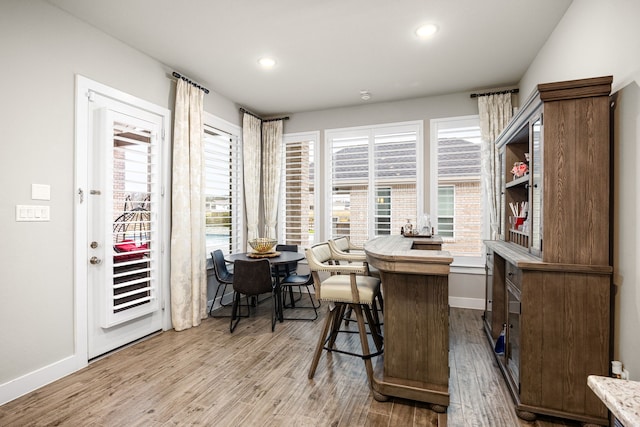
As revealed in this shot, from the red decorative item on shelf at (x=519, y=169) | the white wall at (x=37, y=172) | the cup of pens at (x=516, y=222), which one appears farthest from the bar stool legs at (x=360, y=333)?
the white wall at (x=37, y=172)

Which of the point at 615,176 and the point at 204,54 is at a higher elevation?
the point at 204,54

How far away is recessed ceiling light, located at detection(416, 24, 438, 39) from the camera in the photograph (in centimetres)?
266

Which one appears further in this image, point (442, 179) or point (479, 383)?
point (442, 179)

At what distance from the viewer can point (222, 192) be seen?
171 inches

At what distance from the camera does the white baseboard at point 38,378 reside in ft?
6.91

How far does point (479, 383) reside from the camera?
7.60 ft

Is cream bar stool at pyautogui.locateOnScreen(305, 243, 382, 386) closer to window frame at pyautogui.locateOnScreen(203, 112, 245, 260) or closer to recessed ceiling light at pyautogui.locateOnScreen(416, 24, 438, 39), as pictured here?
recessed ceiling light at pyautogui.locateOnScreen(416, 24, 438, 39)

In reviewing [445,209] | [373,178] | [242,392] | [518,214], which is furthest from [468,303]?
[242,392]

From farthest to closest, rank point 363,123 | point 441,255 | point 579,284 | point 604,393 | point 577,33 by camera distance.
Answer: point 363,123 → point 577,33 → point 441,255 → point 579,284 → point 604,393

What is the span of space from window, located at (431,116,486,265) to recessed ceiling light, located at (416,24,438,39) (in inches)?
63.8

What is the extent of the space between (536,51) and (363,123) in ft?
7.07

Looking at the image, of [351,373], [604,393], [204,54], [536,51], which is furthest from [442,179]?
[604,393]

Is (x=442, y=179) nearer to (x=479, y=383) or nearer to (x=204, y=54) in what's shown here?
(x=479, y=383)

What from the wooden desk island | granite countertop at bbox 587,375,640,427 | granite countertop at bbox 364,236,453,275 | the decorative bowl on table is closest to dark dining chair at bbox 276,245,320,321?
the decorative bowl on table
